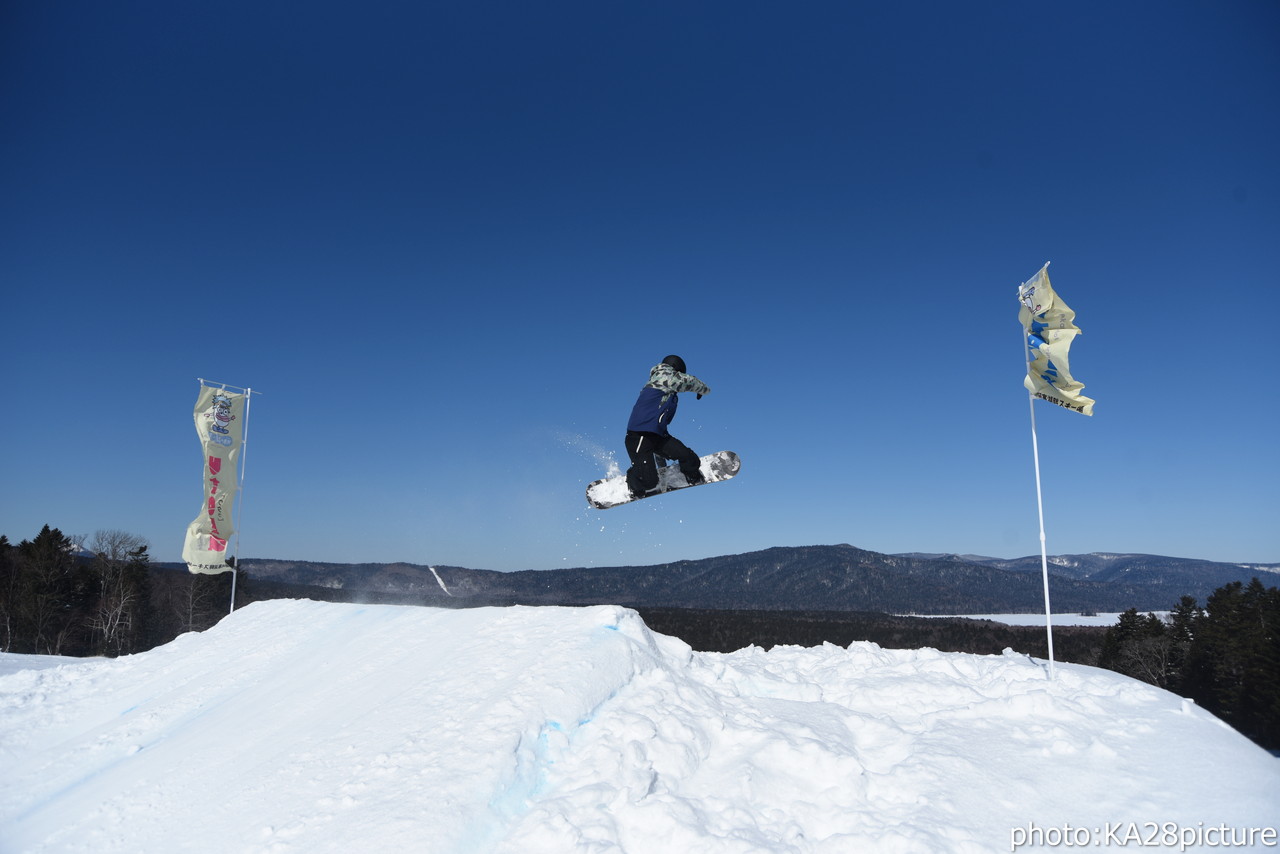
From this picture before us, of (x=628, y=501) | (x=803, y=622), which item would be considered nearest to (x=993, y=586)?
(x=803, y=622)

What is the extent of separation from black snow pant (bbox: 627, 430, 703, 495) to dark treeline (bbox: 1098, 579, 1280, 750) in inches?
1209

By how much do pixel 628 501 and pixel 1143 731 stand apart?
7.46 m

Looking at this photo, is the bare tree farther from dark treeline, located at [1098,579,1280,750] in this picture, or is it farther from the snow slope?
dark treeline, located at [1098,579,1280,750]

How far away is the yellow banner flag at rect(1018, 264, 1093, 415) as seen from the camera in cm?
932

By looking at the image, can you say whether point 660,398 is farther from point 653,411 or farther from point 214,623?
point 214,623

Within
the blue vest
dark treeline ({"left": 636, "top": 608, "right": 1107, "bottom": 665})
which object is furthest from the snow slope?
dark treeline ({"left": 636, "top": 608, "right": 1107, "bottom": 665})

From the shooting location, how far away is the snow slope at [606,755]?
4871 mm

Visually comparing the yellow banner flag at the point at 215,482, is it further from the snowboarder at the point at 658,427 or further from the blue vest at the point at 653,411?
the blue vest at the point at 653,411

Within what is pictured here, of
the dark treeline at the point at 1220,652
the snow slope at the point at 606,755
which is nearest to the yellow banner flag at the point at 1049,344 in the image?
the snow slope at the point at 606,755

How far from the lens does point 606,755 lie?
5.86 m

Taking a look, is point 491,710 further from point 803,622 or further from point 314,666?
point 803,622

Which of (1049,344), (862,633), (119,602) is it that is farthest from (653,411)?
(862,633)

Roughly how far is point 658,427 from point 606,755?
4696 millimetres

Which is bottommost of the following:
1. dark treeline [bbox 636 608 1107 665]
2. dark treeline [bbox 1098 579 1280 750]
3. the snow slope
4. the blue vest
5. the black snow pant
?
dark treeline [bbox 636 608 1107 665]
